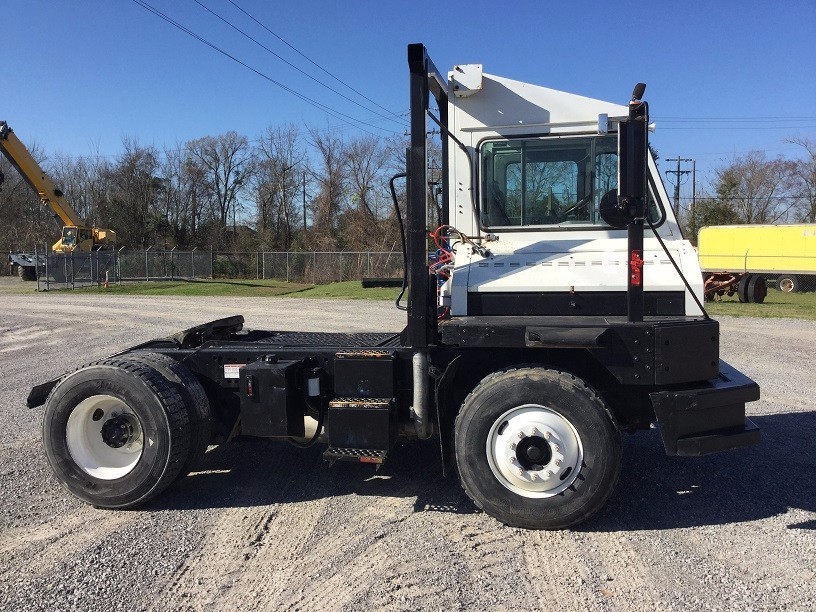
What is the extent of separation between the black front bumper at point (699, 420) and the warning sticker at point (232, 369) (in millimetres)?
2870

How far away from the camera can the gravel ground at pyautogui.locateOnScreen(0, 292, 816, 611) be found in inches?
130

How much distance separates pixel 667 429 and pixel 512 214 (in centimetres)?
189

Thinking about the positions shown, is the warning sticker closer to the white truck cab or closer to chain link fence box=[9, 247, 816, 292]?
the white truck cab

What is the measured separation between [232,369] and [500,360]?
6.47 feet

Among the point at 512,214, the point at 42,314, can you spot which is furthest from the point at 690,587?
the point at 42,314

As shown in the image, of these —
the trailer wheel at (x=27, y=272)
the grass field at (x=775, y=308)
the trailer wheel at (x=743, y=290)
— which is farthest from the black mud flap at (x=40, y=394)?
the trailer wheel at (x=27, y=272)

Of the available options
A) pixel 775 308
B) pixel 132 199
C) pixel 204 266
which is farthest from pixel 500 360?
pixel 132 199

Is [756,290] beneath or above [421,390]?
beneath

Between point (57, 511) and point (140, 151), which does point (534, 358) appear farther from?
point (140, 151)

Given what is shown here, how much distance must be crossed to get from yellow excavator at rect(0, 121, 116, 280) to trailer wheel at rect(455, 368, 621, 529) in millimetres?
34428

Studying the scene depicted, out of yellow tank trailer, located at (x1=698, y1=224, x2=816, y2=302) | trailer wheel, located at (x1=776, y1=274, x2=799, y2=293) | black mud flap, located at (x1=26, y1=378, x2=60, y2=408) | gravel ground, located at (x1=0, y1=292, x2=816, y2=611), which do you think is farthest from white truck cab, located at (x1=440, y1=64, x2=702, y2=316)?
trailer wheel, located at (x1=776, y1=274, x2=799, y2=293)

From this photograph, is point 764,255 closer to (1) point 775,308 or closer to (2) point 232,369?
(1) point 775,308

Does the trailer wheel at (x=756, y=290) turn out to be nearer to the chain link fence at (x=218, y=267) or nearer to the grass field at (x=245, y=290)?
the chain link fence at (x=218, y=267)

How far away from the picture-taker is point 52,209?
3547 cm
